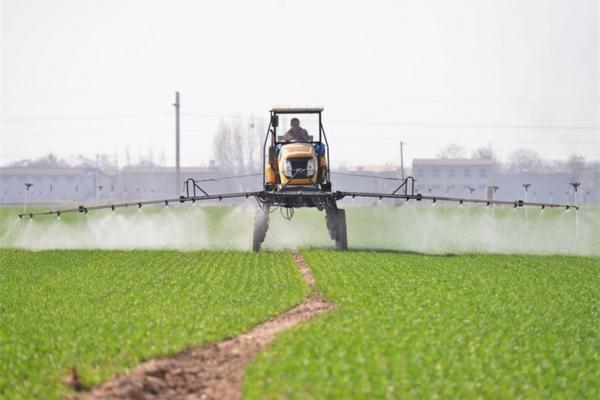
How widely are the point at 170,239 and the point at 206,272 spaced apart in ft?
50.9

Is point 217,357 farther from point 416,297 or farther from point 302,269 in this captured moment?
point 302,269

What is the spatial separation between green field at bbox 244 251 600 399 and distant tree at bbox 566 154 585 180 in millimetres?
138466

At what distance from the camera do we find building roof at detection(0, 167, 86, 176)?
16350 centimetres

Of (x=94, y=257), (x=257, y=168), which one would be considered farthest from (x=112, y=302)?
(x=257, y=168)

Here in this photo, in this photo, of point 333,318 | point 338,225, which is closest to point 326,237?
point 338,225

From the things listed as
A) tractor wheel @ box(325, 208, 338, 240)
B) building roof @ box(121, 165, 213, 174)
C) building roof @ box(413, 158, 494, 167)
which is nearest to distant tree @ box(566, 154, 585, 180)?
building roof @ box(413, 158, 494, 167)

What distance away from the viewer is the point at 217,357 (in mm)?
12445

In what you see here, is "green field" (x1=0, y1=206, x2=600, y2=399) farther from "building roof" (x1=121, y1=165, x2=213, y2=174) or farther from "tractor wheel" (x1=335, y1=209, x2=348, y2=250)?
"building roof" (x1=121, y1=165, x2=213, y2=174)

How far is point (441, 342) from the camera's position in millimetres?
13195

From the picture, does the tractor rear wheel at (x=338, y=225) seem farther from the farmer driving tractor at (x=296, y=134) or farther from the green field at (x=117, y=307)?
the green field at (x=117, y=307)

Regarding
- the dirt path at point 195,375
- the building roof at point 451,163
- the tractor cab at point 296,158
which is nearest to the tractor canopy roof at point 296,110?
the tractor cab at point 296,158

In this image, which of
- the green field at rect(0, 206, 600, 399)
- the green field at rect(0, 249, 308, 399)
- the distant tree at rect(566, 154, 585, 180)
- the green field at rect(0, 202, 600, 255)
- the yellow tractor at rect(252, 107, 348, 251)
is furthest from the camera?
the distant tree at rect(566, 154, 585, 180)

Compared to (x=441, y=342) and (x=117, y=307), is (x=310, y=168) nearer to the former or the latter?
(x=117, y=307)

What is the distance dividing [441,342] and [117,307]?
7191mm
